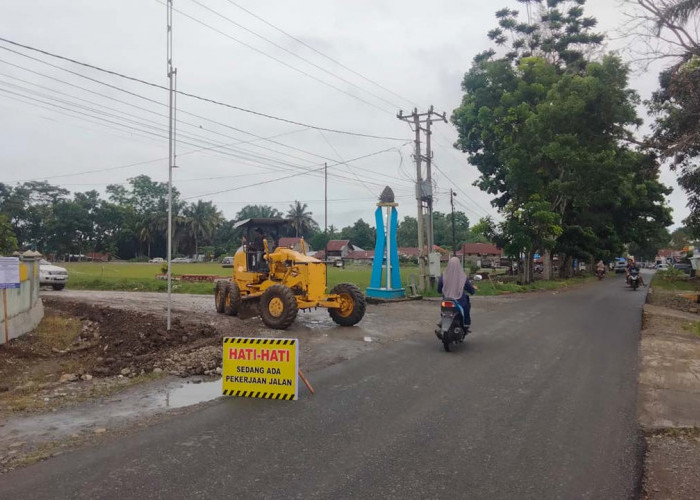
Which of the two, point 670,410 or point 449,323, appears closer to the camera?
point 670,410

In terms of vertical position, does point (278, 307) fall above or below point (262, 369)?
above

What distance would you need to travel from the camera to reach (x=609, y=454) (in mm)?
4742

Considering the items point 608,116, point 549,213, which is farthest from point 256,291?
point 549,213

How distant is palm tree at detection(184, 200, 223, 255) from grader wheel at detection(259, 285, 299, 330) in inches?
3393

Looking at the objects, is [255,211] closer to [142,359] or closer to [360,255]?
[360,255]

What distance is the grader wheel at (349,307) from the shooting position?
13102 mm

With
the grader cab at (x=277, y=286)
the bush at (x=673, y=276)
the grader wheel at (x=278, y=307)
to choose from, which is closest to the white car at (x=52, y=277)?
the grader cab at (x=277, y=286)

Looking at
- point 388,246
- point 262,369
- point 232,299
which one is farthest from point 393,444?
point 388,246

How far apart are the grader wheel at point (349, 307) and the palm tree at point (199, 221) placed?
85.9 metres

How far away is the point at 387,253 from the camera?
20391 mm

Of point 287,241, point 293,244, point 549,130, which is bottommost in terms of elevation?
point 293,244

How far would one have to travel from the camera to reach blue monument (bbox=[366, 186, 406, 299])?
20.3 meters

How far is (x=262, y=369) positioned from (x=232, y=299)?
26.2ft

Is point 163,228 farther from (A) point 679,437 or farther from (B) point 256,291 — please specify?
(A) point 679,437
